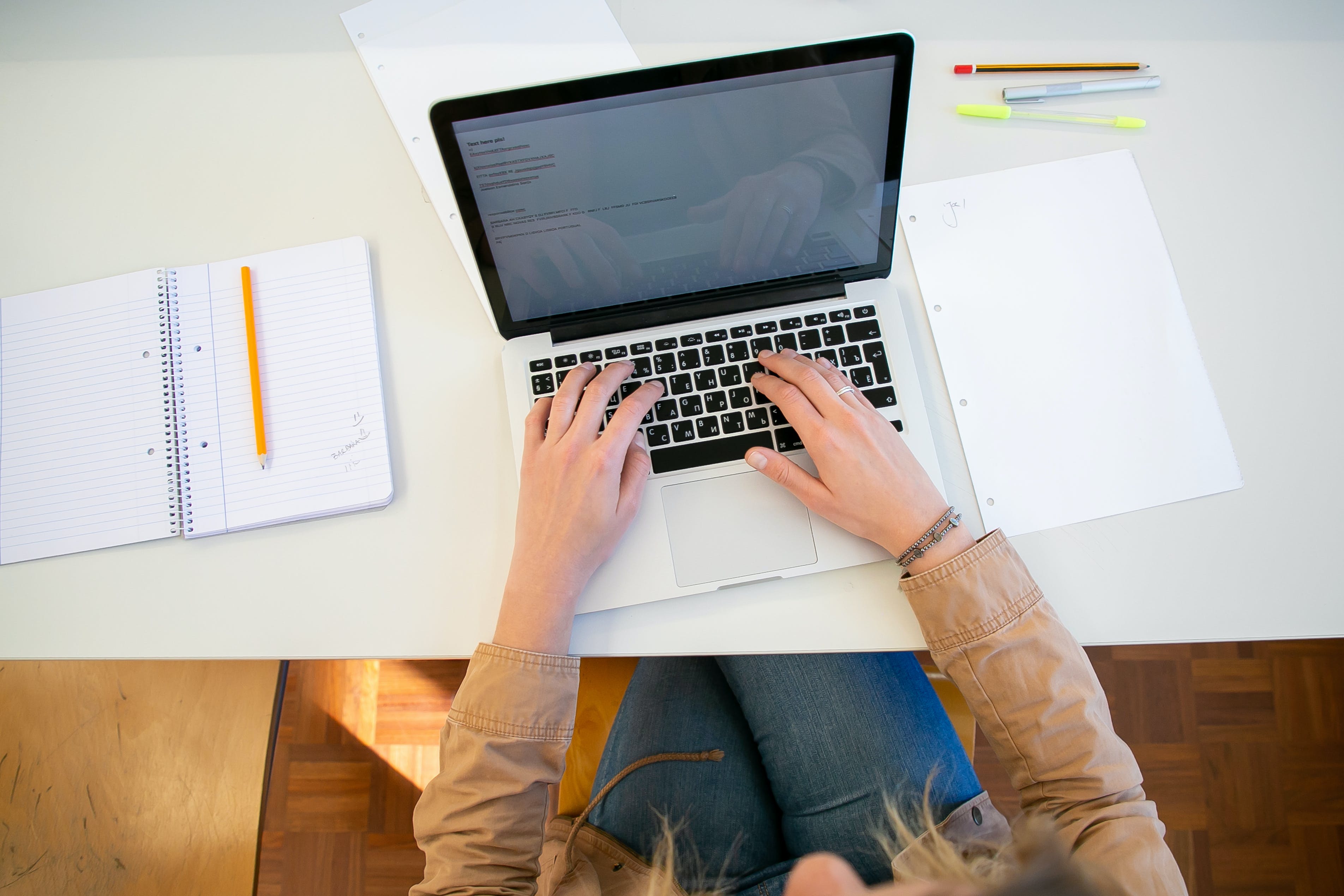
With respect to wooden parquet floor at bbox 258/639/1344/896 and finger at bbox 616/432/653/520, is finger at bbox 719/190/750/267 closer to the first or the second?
finger at bbox 616/432/653/520

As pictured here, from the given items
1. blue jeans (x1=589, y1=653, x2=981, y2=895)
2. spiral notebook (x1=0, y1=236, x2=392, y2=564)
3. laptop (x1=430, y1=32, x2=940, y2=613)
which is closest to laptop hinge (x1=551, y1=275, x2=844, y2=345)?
laptop (x1=430, y1=32, x2=940, y2=613)

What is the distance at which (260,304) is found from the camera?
707 millimetres

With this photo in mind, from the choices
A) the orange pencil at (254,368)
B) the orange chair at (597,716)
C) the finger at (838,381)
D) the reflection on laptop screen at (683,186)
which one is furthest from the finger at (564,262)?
the orange chair at (597,716)

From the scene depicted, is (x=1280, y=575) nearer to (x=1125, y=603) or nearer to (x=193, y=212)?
(x=1125, y=603)

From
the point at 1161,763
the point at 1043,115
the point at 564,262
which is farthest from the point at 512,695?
the point at 1161,763

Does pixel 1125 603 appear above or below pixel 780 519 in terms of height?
below

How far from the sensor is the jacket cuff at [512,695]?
1.93 feet

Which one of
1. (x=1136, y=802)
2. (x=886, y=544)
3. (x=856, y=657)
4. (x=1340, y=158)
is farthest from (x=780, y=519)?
(x=1340, y=158)

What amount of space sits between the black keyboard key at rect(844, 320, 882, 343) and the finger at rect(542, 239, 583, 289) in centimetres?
26

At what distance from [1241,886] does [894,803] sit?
0.93 m

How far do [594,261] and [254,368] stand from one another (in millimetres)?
368

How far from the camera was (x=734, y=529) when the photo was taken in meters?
0.63

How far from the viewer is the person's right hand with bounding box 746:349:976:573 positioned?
595 millimetres

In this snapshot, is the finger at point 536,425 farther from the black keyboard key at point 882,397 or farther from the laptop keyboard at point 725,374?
the black keyboard key at point 882,397
